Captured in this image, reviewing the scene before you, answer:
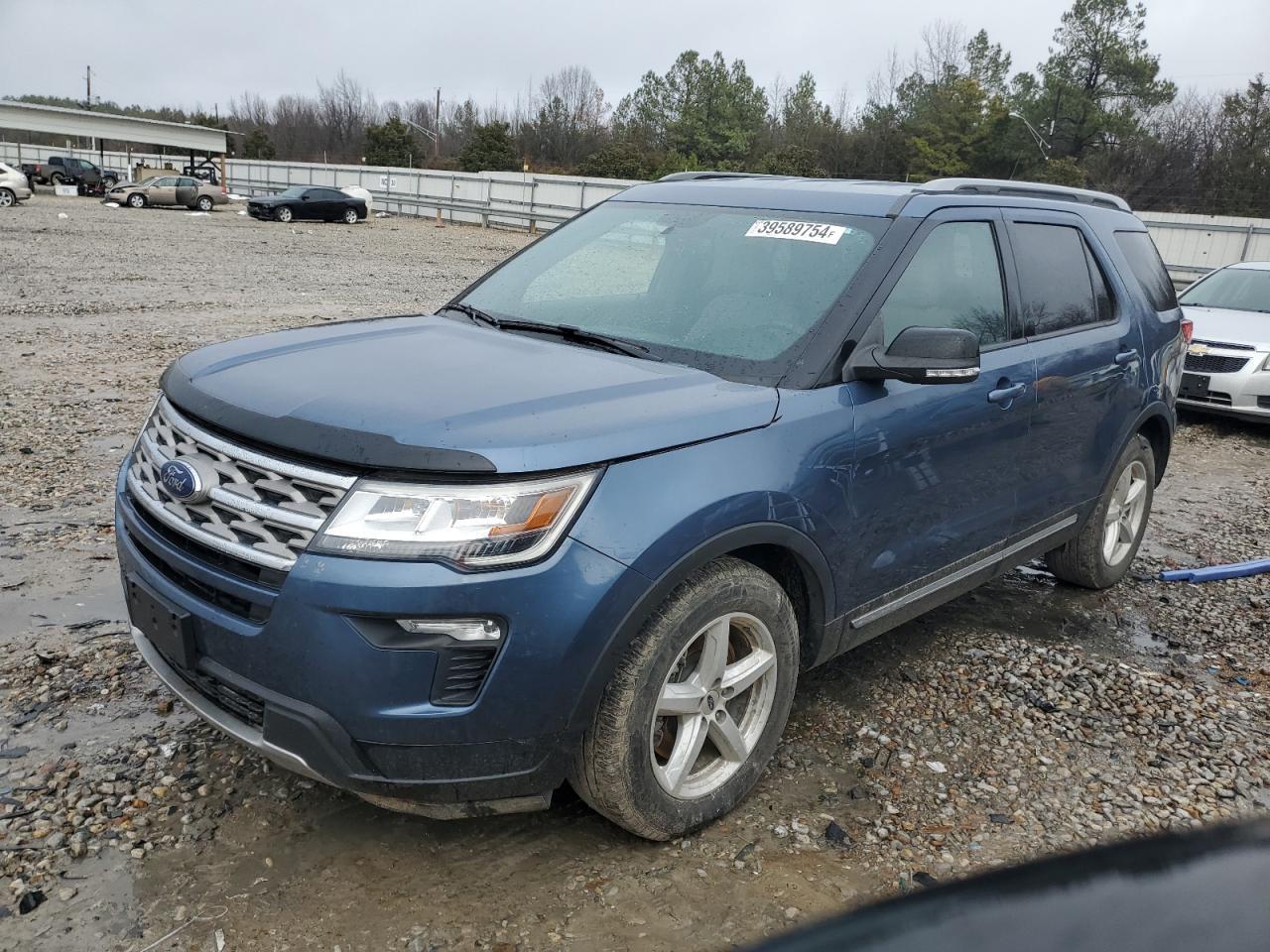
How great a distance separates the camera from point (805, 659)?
3.38m

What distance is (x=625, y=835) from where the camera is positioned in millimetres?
3049

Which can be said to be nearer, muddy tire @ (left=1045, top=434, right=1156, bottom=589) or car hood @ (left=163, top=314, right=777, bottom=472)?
car hood @ (left=163, top=314, right=777, bottom=472)

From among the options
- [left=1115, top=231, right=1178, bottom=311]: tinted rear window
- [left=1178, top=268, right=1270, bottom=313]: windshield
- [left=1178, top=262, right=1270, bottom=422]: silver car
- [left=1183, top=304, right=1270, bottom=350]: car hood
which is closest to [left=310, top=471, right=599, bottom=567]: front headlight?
[left=1115, top=231, right=1178, bottom=311]: tinted rear window

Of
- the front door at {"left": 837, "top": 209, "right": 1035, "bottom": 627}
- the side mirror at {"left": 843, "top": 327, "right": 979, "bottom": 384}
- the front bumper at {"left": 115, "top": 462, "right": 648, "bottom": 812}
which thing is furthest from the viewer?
the front door at {"left": 837, "top": 209, "right": 1035, "bottom": 627}

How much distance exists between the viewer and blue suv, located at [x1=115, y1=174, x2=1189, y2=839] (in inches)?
96.7

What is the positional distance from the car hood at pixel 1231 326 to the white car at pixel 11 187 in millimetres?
34094

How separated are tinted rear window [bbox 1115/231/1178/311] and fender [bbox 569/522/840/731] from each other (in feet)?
9.30

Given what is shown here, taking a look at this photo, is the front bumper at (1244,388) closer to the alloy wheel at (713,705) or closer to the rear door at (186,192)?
the alloy wheel at (713,705)

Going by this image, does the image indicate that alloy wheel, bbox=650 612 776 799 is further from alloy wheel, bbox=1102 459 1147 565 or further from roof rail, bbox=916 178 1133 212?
alloy wheel, bbox=1102 459 1147 565

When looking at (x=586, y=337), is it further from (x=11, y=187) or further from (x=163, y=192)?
(x=163, y=192)

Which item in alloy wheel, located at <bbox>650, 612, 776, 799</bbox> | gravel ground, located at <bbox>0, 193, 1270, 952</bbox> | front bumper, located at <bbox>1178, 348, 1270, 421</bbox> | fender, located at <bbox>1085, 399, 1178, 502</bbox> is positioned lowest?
gravel ground, located at <bbox>0, 193, 1270, 952</bbox>

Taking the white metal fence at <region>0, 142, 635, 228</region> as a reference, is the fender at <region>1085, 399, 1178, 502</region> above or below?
below

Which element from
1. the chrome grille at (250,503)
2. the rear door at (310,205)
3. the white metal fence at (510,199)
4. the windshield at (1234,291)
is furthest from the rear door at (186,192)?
the chrome grille at (250,503)

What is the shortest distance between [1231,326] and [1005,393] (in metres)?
7.52
